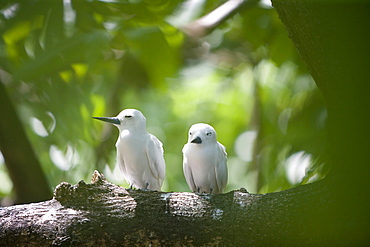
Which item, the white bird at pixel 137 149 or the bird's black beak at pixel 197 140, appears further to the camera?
the white bird at pixel 137 149

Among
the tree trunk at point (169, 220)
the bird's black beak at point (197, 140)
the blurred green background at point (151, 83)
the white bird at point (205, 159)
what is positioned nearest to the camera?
the tree trunk at point (169, 220)

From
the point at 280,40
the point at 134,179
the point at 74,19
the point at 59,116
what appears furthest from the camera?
the point at 280,40

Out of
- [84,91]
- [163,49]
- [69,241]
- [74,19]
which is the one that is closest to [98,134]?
[84,91]

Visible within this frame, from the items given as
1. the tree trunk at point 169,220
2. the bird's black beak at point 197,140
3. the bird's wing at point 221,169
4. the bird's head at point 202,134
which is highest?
the bird's head at point 202,134

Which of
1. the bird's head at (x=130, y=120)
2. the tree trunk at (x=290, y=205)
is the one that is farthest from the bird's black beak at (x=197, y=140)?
the tree trunk at (x=290, y=205)

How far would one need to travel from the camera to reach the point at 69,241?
4.18 m

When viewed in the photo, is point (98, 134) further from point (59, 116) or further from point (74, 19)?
point (74, 19)

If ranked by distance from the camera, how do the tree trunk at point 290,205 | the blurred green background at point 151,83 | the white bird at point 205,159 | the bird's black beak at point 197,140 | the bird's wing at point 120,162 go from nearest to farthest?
1. the tree trunk at point 290,205
2. the bird's black beak at point 197,140
3. the white bird at point 205,159
4. the bird's wing at point 120,162
5. the blurred green background at point 151,83

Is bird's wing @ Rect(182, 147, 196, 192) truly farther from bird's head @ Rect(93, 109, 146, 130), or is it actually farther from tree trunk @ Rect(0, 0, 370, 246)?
tree trunk @ Rect(0, 0, 370, 246)

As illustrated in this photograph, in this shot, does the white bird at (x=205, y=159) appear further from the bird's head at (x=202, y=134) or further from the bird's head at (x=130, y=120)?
the bird's head at (x=130, y=120)

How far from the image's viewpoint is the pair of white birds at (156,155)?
19.0ft

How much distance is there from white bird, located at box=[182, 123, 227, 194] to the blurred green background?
1.17m

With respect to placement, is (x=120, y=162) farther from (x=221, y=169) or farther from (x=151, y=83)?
(x=151, y=83)

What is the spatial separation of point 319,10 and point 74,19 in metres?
4.10
